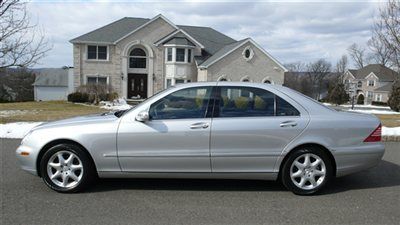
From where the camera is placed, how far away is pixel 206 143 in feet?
16.0

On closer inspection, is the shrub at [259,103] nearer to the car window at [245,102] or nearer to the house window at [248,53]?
the car window at [245,102]

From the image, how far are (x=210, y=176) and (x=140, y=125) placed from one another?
3.81 ft

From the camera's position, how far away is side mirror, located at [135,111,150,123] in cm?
484

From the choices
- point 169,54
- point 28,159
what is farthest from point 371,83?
point 28,159

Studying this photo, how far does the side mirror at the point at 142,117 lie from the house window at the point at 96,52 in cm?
2937

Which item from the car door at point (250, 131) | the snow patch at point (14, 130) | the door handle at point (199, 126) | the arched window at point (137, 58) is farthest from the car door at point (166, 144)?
the arched window at point (137, 58)

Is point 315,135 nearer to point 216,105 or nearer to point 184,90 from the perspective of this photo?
point 216,105

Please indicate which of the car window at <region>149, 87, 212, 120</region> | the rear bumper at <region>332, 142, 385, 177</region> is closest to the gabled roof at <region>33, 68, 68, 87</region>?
the car window at <region>149, 87, 212, 120</region>

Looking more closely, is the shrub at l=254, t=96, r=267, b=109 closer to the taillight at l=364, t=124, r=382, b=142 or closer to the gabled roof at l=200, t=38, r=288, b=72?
the taillight at l=364, t=124, r=382, b=142

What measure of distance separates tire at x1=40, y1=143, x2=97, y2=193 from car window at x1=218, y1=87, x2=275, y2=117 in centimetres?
193

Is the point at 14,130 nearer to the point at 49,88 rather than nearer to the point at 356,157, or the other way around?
the point at 356,157

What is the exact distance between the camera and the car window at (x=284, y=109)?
5047mm

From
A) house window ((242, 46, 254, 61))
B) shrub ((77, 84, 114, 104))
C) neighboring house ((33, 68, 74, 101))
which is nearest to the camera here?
shrub ((77, 84, 114, 104))

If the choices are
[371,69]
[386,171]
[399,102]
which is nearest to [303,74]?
[371,69]
